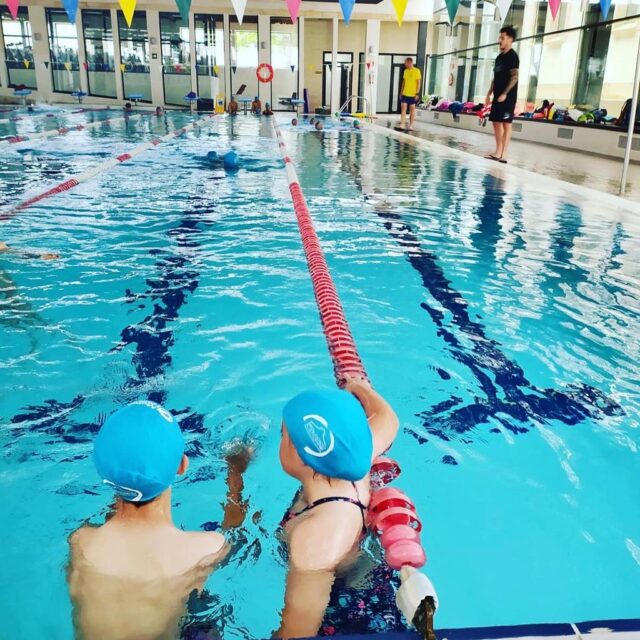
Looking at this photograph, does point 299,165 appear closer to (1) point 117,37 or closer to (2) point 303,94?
(2) point 303,94

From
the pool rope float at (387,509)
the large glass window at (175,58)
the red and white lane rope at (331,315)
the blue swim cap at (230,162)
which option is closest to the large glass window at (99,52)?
the large glass window at (175,58)

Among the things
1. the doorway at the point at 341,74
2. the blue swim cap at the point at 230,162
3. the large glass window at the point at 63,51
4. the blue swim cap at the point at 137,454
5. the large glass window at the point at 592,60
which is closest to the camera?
the blue swim cap at the point at 137,454

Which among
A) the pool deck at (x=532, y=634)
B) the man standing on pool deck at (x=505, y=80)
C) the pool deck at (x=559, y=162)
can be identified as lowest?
the pool deck at (x=532, y=634)

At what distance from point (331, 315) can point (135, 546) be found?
2567 millimetres

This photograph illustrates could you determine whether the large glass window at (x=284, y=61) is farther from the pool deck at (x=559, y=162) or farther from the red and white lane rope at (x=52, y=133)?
the pool deck at (x=559, y=162)

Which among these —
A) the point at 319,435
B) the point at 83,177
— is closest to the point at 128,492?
the point at 319,435

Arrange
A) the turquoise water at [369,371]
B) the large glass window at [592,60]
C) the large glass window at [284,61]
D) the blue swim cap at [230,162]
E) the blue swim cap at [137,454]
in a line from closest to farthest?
the blue swim cap at [137,454]
the turquoise water at [369,371]
the blue swim cap at [230,162]
the large glass window at [592,60]
the large glass window at [284,61]

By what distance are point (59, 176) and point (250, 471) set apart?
308 inches

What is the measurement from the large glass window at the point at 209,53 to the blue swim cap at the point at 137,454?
84.4 ft

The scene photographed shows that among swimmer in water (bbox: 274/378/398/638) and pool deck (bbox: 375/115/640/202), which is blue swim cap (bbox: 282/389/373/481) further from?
pool deck (bbox: 375/115/640/202)

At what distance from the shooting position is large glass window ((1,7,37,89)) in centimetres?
2567

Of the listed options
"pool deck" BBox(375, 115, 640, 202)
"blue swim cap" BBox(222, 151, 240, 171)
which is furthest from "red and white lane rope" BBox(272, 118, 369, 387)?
"blue swim cap" BBox(222, 151, 240, 171)

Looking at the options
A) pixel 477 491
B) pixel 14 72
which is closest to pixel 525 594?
pixel 477 491

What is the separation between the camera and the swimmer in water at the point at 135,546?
1569mm
